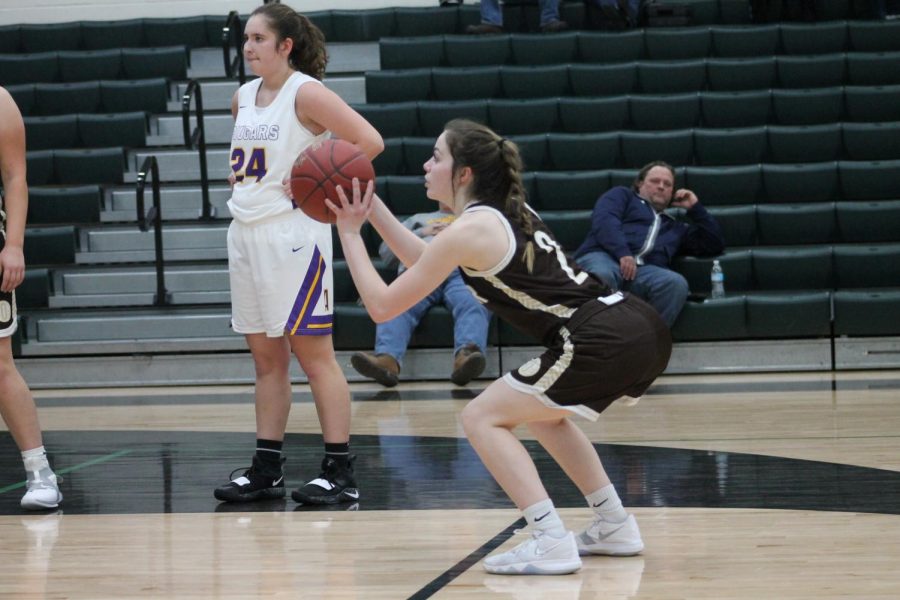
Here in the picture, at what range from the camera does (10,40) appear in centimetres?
950

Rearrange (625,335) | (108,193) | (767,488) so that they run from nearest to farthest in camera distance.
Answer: (625,335), (767,488), (108,193)

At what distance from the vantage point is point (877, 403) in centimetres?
519

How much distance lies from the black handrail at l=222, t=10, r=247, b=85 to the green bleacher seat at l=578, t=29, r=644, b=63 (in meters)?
2.29

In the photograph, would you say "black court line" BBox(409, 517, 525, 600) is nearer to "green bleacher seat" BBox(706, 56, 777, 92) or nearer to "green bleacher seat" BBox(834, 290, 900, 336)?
"green bleacher seat" BBox(834, 290, 900, 336)

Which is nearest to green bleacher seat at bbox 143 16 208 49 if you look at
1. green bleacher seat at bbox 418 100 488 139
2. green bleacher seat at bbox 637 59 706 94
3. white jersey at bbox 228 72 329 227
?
green bleacher seat at bbox 418 100 488 139

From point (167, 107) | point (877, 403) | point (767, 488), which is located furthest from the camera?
point (167, 107)

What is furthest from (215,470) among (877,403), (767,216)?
(767,216)

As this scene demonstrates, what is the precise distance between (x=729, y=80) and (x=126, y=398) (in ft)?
14.2

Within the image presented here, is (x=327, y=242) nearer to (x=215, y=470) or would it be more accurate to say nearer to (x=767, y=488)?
(x=215, y=470)

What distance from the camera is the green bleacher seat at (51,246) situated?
295 inches

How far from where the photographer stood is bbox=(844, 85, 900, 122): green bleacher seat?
7.73 meters

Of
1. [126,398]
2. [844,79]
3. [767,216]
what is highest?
[844,79]

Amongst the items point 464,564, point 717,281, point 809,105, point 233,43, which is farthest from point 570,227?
point 464,564

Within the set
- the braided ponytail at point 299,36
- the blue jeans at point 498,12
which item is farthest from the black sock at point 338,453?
the blue jeans at point 498,12
